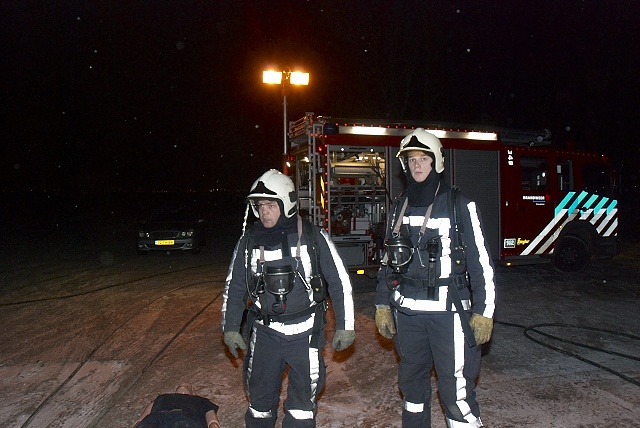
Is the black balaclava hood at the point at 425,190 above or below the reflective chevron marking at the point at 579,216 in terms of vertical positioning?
above

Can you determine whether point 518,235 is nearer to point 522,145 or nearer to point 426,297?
point 522,145

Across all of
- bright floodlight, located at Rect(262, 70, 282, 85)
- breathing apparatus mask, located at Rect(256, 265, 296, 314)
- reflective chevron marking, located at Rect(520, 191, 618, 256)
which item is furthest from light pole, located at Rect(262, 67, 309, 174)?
breathing apparatus mask, located at Rect(256, 265, 296, 314)

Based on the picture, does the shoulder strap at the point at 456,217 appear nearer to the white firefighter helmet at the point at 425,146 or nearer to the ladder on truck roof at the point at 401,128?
the white firefighter helmet at the point at 425,146

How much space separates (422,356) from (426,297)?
0.37 metres

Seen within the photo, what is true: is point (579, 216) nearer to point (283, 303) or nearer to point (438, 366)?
point (438, 366)

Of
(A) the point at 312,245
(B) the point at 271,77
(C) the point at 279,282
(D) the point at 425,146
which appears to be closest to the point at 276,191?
(A) the point at 312,245

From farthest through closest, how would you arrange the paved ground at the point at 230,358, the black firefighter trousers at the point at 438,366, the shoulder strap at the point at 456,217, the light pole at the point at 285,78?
the light pole at the point at 285,78 < the paved ground at the point at 230,358 < the shoulder strap at the point at 456,217 < the black firefighter trousers at the point at 438,366

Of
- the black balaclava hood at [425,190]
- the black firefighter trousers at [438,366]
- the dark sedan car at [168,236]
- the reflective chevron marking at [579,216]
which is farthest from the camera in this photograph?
the dark sedan car at [168,236]

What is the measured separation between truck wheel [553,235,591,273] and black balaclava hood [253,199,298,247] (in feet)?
24.8

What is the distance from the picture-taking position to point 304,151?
9016 millimetres

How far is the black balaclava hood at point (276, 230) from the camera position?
319 cm

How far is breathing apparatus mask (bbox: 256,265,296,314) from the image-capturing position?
10.1ft

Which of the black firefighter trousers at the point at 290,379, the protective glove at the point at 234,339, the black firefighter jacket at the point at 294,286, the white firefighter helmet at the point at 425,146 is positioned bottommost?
the black firefighter trousers at the point at 290,379

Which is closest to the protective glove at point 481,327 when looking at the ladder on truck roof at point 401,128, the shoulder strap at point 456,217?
the shoulder strap at point 456,217
